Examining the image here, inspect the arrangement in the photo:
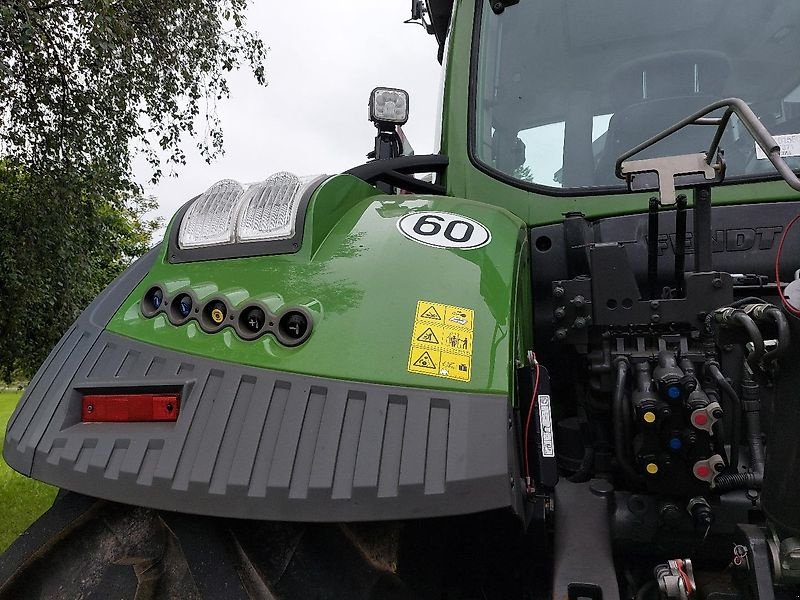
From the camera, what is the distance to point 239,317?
4.63ft

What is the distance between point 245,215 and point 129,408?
526mm

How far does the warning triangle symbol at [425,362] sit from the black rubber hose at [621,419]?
55 cm

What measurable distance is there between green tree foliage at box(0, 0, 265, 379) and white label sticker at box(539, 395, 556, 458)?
6215mm

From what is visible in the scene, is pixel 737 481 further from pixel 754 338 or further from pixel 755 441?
pixel 754 338

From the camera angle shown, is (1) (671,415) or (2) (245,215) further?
(2) (245,215)

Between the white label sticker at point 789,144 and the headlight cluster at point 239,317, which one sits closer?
the headlight cluster at point 239,317

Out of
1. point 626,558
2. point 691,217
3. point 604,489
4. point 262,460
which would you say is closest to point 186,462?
point 262,460

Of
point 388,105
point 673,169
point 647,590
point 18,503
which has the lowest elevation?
point 18,503

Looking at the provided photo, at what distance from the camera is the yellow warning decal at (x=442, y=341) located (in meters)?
1.29

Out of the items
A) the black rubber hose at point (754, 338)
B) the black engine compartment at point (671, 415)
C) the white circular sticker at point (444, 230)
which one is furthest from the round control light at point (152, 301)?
the black rubber hose at point (754, 338)

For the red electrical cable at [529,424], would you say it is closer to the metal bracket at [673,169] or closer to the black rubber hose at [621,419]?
the black rubber hose at [621,419]

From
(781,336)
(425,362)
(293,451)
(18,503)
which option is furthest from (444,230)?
(18,503)

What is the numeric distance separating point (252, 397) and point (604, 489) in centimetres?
94

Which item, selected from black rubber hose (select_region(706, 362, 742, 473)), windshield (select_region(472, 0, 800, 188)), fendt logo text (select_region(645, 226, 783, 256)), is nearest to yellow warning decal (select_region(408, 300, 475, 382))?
black rubber hose (select_region(706, 362, 742, 473))
